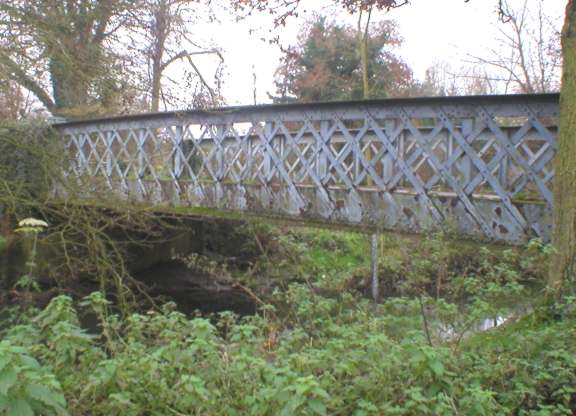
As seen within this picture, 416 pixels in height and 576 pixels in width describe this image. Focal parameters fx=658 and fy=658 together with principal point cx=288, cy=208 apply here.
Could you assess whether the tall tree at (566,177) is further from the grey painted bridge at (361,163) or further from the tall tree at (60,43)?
the tall tree at (60,43)

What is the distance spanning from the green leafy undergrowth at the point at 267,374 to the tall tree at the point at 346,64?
64.9 ft

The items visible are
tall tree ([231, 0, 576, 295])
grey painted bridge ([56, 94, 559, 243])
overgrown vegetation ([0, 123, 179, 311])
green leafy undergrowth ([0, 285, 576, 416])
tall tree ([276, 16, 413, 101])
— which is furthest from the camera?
tall tree ([276, 16, 413, 101])

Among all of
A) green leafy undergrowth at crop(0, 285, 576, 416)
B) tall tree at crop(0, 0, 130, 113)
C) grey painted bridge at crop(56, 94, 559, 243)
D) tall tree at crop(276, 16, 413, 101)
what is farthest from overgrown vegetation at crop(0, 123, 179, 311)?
tall tree at crop(276, 16, 413, 101)

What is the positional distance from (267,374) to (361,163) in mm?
6243

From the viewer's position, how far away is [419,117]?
870cm

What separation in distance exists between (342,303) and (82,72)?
14.5 feet

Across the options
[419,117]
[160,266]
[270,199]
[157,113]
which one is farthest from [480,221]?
[160,266]

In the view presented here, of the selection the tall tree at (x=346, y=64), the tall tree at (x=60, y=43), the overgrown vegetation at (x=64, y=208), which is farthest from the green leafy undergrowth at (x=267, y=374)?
the tall tree at (x=346, y=64)

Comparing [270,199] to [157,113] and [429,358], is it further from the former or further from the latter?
[429,358]

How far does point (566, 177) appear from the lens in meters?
5.86

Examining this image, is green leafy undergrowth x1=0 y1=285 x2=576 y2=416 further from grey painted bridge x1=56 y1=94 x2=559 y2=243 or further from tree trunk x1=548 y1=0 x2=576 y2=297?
grey painted bridge x1=56 y1=94 x2=559 y2=243

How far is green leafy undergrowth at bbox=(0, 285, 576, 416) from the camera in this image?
348 cm

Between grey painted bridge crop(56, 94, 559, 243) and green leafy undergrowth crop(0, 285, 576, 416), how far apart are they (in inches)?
90.8

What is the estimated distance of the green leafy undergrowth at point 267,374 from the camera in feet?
11.4
